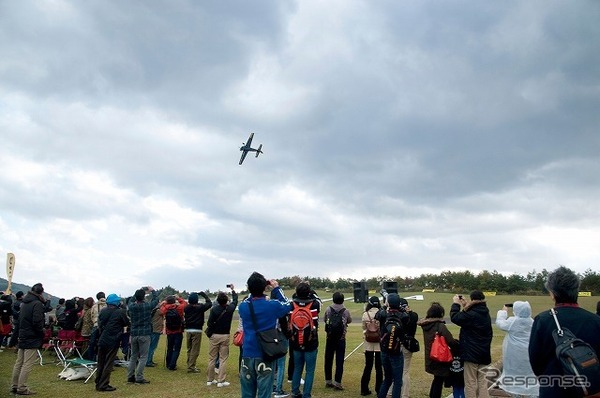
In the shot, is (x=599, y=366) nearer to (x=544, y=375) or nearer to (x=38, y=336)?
(x=544, y=375)

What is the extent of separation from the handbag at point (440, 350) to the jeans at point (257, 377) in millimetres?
3506

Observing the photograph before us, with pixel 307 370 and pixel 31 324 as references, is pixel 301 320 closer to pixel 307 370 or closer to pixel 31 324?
pixel 307 370

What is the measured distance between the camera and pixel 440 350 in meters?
7.90

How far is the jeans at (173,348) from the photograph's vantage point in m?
12.1

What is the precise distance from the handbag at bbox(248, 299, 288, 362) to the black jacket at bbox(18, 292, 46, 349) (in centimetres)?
606

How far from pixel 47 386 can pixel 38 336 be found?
5.03ft

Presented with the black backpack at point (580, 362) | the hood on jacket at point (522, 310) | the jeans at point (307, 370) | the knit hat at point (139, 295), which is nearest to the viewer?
the black backpack at point (580, 362)

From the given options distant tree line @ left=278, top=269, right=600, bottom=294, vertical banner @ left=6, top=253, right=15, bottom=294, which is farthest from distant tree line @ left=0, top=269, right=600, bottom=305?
vertical banner @ left=6, top=253, right=15, bottom=294

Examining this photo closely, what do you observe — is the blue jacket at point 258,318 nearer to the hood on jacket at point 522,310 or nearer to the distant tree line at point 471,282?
the hood on jacket at point 522,310

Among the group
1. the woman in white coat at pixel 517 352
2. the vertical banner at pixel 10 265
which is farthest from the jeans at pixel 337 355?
the vertical banner at pixel 10 265

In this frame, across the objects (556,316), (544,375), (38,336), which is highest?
(556,316)

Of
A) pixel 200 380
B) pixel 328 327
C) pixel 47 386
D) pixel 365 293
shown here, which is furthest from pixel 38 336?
pixel 365 293

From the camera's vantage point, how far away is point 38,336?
9398 mm

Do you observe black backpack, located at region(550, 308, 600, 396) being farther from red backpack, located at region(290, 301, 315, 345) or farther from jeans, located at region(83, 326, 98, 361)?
jeans, located at region(83, 326, 98, 361)
